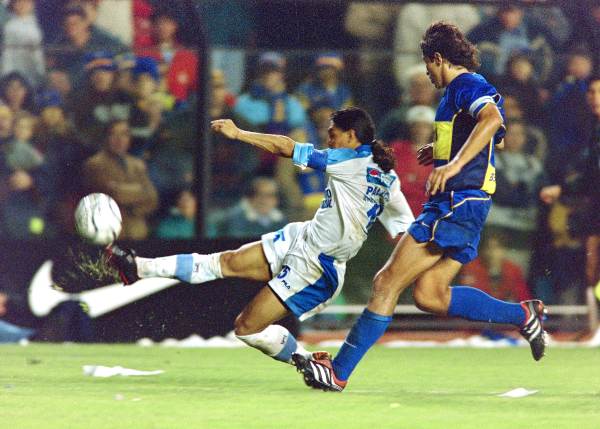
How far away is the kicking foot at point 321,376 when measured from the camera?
7055mm

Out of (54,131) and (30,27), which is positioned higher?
(30,27)

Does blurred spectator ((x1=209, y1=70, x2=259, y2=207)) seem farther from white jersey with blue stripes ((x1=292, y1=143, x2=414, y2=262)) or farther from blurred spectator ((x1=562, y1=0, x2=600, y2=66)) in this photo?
white jersey with blue stripes ((x1=292, y1=143, x2=414, y2=262))

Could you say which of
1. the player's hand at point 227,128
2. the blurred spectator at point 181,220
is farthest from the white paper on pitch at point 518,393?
the blurred spectator at point 181,220

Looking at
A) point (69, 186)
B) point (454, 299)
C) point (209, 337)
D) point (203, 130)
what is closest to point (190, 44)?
point (203, 130)

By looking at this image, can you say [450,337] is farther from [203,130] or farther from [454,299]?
[454,299]

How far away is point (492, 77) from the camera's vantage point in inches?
478

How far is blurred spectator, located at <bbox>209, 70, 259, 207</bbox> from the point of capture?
11.9 m

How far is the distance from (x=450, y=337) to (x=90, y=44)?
3.93m

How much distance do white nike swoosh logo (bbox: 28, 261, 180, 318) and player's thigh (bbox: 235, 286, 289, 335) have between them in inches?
141

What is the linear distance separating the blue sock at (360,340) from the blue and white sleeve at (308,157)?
83 cm

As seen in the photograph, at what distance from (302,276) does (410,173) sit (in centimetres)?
437

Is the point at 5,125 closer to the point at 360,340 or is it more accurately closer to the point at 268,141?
the point at 268,141

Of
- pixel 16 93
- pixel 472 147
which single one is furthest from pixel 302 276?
pixel 16 93

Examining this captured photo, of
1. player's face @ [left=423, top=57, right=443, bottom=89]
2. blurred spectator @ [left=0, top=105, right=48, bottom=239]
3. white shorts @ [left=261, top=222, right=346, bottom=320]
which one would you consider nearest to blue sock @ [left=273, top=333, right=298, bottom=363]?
white shorts @ [left=261, top=222, right=346, bottom=320]
